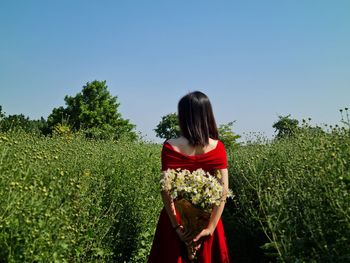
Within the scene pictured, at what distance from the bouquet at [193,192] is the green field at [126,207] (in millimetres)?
411

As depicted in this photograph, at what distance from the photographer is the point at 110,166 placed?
5.50 meters

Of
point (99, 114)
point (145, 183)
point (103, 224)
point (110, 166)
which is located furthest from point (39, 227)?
point (99, 114)

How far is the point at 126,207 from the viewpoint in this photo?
17.7 feet

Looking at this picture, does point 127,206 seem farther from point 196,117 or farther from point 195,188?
point 195,188

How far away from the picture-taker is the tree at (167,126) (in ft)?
93.7

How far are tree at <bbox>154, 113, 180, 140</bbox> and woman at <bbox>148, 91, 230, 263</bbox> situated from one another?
2435cm

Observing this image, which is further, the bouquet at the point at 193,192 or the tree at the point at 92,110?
the tree at the point at 92,110

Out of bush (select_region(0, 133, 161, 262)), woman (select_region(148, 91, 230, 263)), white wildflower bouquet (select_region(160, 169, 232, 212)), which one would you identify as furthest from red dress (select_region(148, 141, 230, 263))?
bush (select_region(0, 133, 161, 262))

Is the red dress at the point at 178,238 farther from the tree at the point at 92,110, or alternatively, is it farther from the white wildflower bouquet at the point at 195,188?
the tree at the point at 92,110

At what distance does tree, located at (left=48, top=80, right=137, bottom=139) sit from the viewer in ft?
101

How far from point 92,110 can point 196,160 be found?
29.0m

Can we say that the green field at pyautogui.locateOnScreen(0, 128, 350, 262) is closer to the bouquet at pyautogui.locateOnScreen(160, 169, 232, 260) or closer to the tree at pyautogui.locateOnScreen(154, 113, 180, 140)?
the bouquet at pyautogui.locateOnScreen(160, 169, 232, 260)

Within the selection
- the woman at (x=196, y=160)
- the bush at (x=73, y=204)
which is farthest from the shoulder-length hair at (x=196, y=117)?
the bush at (x=73, y=204)

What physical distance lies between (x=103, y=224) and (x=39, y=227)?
1.61 m
